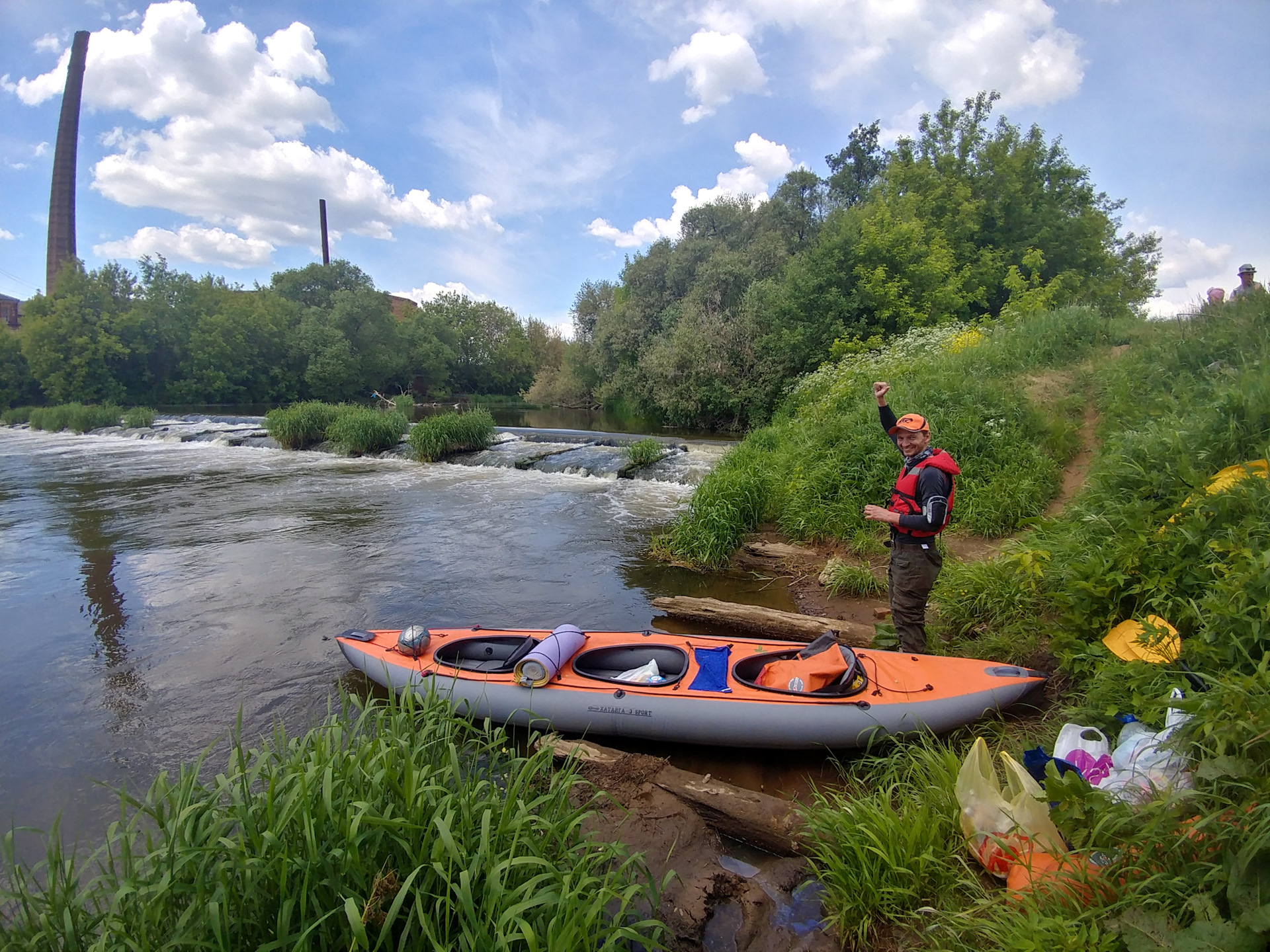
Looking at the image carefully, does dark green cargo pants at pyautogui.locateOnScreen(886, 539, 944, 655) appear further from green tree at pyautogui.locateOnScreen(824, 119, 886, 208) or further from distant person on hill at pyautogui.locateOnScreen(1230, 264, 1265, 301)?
green tree at pyautogui.locateOnScreen(824, 119, 886, 208)

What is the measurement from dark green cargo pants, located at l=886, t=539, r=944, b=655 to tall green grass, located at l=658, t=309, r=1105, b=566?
216cm

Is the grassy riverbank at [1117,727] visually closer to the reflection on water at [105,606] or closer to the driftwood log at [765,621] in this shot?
the driftwood log at [765,621]

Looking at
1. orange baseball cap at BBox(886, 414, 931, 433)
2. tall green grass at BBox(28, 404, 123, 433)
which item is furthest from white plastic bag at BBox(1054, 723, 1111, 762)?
tall green grass at BBox(28, 404, 123, 433)

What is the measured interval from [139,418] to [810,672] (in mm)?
24840

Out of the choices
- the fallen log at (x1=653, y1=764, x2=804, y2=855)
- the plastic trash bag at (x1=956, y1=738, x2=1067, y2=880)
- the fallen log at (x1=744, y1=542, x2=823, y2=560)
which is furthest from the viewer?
the fallen log at (x1=744, y1=542, x2=823, y2=560)

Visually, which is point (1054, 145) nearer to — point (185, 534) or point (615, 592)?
point (615, 592)

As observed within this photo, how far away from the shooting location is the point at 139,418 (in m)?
20.6

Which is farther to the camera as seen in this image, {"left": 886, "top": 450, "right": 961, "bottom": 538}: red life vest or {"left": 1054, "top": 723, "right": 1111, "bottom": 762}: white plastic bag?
{"left": 886, "top": 450, "right": 961, "bottom": 538}: red life vest

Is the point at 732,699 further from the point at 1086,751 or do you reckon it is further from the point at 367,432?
the point at 367,432

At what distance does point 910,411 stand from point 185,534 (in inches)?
389

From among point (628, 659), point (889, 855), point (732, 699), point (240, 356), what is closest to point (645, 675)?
point (628, 659)

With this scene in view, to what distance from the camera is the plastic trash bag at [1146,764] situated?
192cm

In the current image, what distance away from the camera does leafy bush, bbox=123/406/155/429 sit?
20422 millimetres

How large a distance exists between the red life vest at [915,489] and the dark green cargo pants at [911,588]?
127mm
